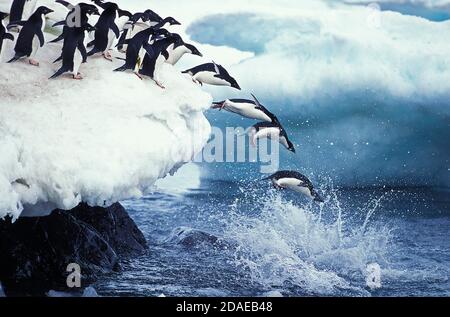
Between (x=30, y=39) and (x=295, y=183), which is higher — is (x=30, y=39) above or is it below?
above

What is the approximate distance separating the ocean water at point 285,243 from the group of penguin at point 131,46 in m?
0.43

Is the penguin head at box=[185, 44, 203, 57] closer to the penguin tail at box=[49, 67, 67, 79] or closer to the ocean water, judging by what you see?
the penguin tail at box=[49, 67, 67, 79]

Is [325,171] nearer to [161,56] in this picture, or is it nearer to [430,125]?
[430,125]

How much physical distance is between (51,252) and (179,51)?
1.84 meters

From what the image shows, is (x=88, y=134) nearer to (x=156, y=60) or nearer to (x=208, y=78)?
(x=156, y=60)

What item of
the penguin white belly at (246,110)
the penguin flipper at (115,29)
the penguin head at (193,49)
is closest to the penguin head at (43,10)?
the penguin flipper at (115,29)

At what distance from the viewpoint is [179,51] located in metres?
5.45

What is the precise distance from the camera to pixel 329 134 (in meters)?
6.30

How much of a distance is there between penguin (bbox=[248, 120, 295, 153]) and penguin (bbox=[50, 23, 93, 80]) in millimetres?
1414

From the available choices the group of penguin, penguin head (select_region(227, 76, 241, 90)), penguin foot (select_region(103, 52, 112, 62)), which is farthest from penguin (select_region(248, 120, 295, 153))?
penguin foot (select_region(103, 52, 112, 62))

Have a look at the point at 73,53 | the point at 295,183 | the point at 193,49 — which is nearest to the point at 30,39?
the point at 73,53

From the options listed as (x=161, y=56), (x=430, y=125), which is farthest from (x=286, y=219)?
(x=161, y=56)

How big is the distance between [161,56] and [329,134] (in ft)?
6.48

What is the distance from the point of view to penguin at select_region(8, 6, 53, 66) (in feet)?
15.8
